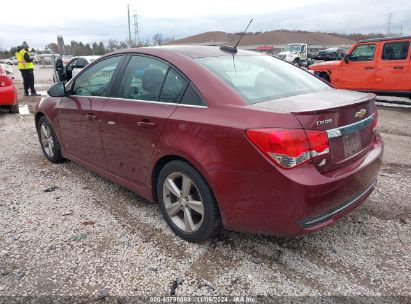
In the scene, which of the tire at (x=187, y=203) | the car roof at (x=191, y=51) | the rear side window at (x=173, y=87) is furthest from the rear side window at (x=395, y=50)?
the tire at (x=187, y=203)

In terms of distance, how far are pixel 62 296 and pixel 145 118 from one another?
4.96 ft

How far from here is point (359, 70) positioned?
1052 centimetres

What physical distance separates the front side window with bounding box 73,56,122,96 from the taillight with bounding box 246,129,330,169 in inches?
80.8

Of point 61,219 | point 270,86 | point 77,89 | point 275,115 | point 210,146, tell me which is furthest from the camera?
point 77,89

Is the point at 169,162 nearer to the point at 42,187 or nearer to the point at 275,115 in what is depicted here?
the point at 275,115

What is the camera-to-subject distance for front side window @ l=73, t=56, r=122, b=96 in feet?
12.5

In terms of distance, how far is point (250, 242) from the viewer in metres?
3.09

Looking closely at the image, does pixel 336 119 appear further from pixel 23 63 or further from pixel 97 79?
pixel 23 63

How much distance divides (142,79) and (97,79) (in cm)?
88

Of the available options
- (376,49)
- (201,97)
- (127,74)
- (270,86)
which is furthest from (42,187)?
(376,49)

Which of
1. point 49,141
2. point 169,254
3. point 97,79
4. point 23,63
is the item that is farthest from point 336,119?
point 23,63

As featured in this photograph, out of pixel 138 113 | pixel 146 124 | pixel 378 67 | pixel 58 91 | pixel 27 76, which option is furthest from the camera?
pixel 27 76

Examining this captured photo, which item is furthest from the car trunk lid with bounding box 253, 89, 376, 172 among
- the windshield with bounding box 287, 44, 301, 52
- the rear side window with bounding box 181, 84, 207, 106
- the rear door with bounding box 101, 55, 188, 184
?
the windshield with bounding box 287, 44, 301, 52

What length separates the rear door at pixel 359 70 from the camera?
10203 mm
